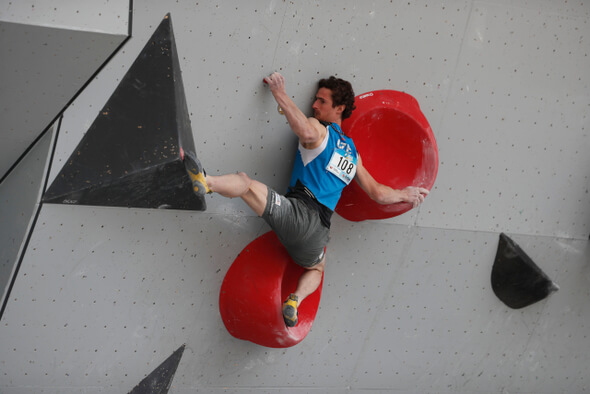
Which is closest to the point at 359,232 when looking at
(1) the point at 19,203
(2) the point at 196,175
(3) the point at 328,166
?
(3) the point at 328,166

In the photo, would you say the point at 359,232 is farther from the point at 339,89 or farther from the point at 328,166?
the point at 339,89

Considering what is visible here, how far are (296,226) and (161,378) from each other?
954mm

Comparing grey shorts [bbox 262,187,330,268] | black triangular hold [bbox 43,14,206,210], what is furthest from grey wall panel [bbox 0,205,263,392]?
grey shorts [bbox 262,187,330,268]

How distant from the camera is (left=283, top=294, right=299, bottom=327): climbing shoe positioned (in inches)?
95.3

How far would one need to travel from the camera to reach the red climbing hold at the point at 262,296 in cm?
250

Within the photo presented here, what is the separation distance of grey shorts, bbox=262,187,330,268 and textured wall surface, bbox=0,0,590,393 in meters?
0.24

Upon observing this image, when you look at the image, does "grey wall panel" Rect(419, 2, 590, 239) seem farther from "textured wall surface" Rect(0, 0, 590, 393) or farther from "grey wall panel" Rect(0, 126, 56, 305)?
"grey wall panel" Rect(0, 126, 56, 305)

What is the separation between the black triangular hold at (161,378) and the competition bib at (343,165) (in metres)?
1.05

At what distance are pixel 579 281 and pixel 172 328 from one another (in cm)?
240

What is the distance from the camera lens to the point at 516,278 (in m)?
3.26

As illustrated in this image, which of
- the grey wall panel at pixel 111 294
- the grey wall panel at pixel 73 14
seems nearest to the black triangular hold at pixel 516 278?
the grey wall panel at pixel 111 294

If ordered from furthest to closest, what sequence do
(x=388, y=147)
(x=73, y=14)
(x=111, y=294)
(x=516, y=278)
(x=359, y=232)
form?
(x=516, y=278) < (x=359, y=232) < (x=388, y=147) < (x=111, y=294) < (x=73, y=14)

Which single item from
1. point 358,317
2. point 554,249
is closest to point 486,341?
point 554,249

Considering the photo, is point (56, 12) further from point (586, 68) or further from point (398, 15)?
point (586, 68)
